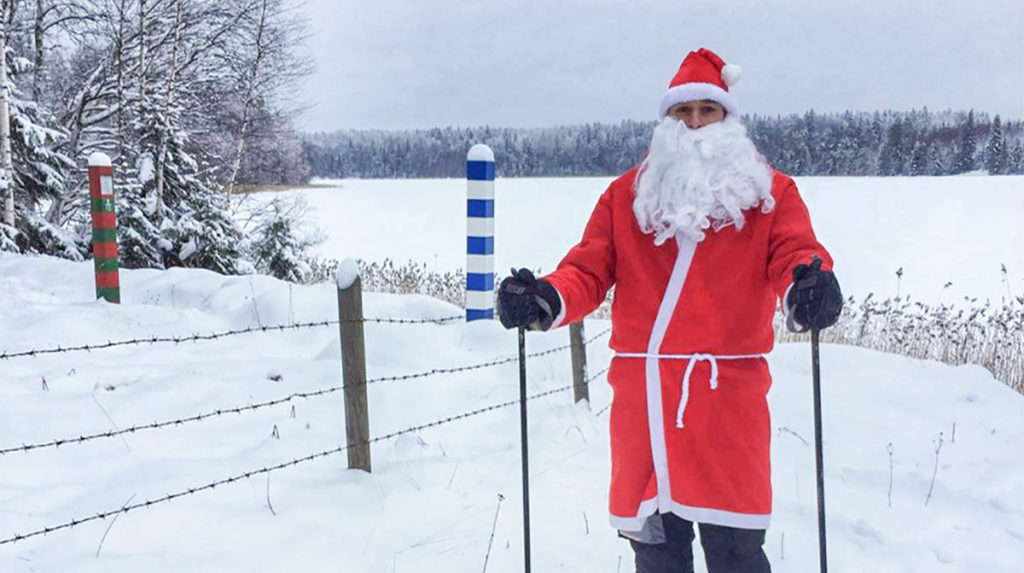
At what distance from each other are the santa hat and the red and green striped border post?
19.2ft

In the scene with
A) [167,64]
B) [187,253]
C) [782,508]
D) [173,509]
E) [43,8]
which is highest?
[43,8]

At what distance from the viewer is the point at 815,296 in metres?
1.81

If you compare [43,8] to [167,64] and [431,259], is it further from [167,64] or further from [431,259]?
[431,259]

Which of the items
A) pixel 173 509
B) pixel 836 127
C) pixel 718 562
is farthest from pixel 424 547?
pixel 836 127

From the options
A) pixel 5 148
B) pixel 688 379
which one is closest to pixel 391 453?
pixel 688 379

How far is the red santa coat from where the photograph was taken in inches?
77.6

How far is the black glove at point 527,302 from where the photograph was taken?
2074 mm

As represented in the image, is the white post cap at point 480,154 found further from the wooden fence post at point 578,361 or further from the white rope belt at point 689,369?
the white rope belt at point 689,369

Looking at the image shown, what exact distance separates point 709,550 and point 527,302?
87cm

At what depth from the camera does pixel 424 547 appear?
2.91 m

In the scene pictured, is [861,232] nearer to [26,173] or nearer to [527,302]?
[26,173]

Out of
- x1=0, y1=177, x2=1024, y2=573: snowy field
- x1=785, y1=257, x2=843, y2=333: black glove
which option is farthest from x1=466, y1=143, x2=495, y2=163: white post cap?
x1=785, y1=257, x2=843, y2=333: black glove

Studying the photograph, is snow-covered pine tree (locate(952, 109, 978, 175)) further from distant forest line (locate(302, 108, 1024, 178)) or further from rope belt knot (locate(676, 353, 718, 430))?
rope belt knot (locate(676, 353, 718, 430))

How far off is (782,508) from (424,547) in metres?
1.64
